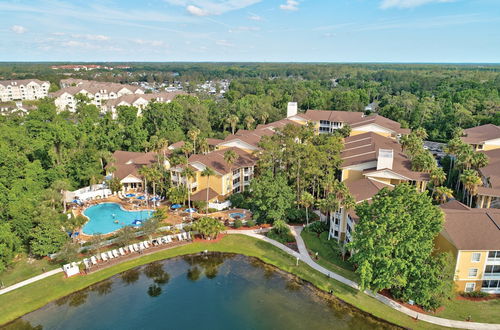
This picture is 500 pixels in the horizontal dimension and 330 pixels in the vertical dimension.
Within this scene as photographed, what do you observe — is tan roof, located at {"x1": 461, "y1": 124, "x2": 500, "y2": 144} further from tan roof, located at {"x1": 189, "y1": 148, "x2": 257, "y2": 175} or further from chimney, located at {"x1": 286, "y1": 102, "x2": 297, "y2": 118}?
tan roof, located at {"x1": 189, "y1": 148, "x2": 257, "y2": 175}

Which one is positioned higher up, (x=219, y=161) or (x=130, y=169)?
(x=219, y=161)

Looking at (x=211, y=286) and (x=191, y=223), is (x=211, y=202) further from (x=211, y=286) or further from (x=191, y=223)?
(x=211, y=286)

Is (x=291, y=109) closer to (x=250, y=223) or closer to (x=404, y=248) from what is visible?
(x=250, y=223)

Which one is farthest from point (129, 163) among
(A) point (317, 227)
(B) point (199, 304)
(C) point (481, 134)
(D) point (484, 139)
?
(C) point (481, 134)

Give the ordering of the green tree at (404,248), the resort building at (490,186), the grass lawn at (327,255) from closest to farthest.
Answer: the green tree at (404,248) < the grass lawn at (327,255) < the resort building at (490,186)

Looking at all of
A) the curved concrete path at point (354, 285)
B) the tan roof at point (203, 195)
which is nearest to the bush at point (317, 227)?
the curved concrete path at point (354, 285)

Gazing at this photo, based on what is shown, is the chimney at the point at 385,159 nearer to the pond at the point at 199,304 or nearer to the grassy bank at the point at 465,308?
the grassy bank at the point at 465,308
